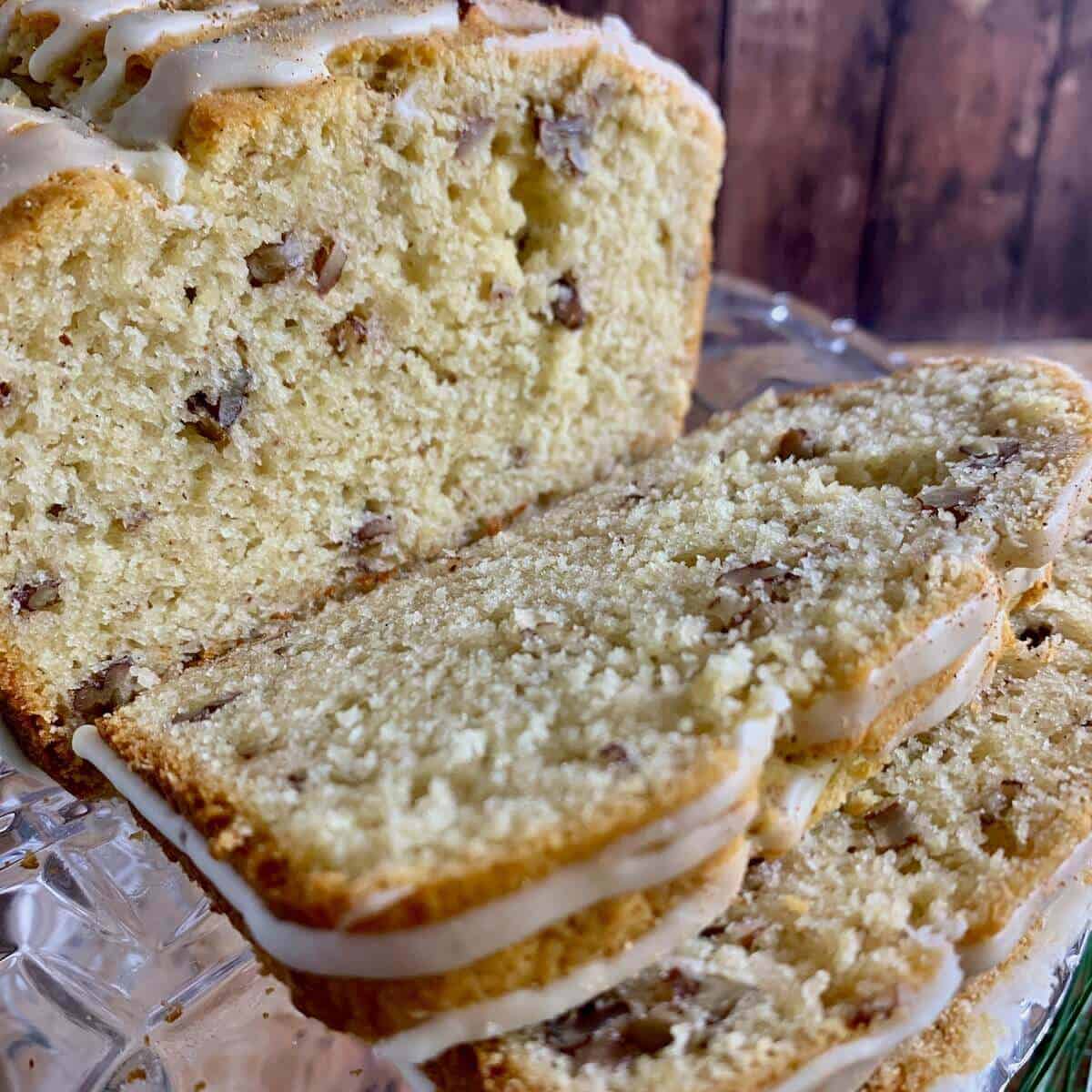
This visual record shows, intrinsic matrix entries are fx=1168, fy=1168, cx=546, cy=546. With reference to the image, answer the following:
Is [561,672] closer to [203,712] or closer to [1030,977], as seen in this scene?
[203,712]

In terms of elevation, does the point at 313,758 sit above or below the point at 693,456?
below

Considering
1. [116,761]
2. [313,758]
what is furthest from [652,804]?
[116,761]

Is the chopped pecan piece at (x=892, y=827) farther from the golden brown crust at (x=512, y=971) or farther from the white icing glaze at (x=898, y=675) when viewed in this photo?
the golden brown crust at (x=512, y=971)

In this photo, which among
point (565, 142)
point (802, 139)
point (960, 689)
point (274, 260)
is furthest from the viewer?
point (802, 139)

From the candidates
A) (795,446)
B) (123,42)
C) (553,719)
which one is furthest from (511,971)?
(123,42)

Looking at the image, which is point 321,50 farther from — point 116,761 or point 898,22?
point 898,22
